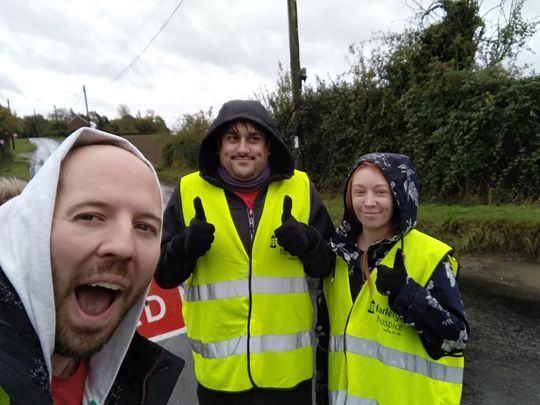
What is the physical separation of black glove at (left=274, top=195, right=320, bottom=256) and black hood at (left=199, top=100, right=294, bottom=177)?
0.35m

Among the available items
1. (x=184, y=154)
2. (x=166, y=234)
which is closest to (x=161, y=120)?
(x=184, y=154)

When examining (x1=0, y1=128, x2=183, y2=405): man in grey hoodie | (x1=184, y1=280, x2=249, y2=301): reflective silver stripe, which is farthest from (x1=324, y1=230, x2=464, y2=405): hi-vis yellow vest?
(x1=0, y1=128, x2=183, y2=405): man in grey hoodie

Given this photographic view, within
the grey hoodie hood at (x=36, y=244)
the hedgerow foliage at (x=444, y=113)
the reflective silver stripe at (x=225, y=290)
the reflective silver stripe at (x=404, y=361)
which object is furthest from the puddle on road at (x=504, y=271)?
the grey hoodie hood at (x=36, y=244)

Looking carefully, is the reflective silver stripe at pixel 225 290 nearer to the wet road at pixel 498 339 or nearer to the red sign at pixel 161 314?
the red sign at pixel 161 314

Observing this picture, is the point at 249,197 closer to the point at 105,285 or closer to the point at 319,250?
the point at 319,250

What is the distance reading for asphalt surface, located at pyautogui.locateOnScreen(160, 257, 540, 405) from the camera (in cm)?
283

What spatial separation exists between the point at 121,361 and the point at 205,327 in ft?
2.37

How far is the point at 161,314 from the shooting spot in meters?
2.76

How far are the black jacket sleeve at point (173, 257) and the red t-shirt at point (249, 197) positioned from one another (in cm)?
32

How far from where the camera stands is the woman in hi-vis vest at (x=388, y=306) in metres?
1.50

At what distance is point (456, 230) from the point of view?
6.21m

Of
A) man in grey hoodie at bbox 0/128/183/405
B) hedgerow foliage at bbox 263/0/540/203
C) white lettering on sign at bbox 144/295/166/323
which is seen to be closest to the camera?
man in grey hoodie at bbox 0/128/183/405

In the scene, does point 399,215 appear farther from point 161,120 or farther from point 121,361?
point 161,120

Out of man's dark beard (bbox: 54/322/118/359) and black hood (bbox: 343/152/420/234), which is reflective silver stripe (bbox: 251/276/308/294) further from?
man's dark beard (bbox: 54/322/118/359)
